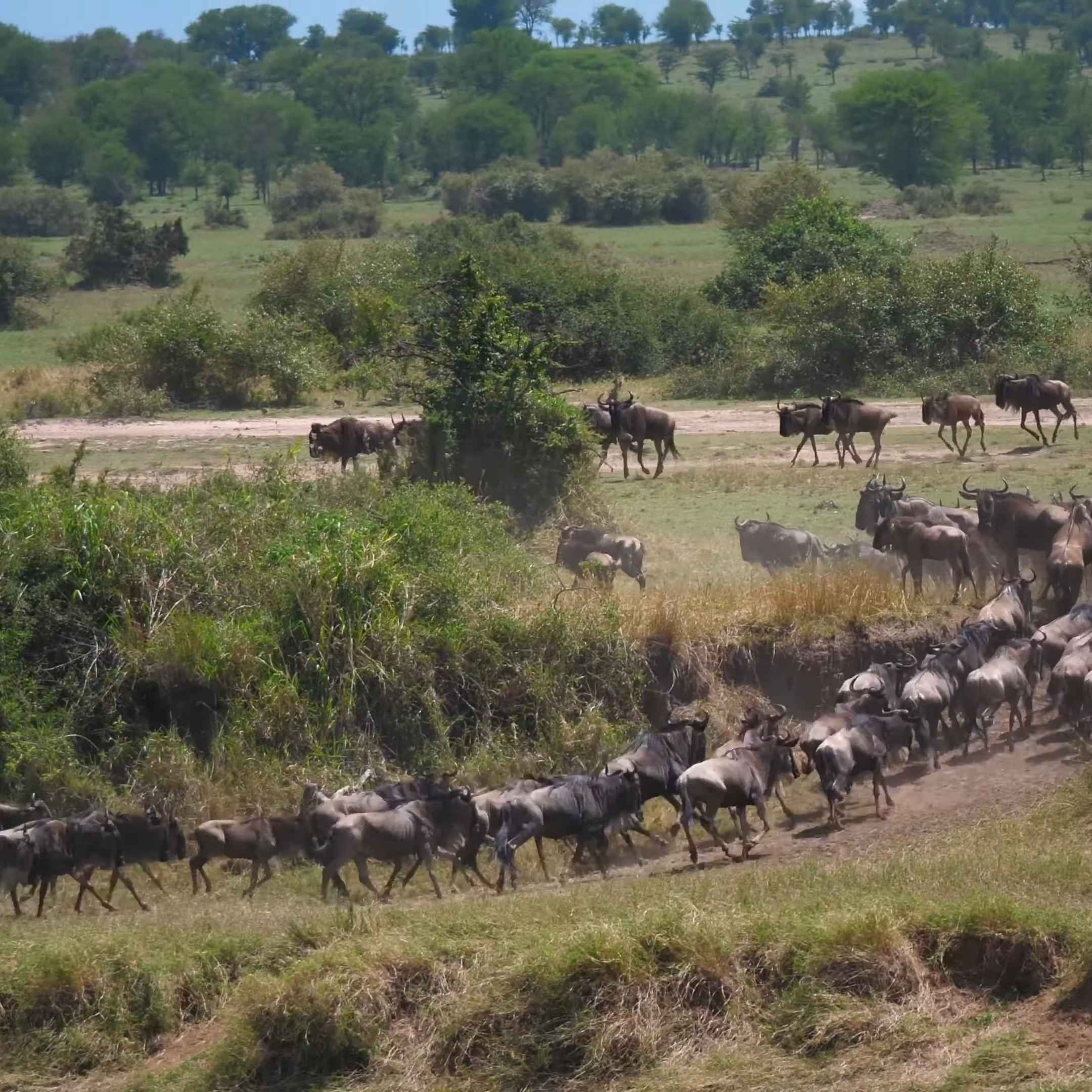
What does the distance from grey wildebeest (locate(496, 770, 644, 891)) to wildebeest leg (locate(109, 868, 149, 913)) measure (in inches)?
104

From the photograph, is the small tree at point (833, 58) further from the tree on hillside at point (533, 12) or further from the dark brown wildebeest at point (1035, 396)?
the dark brown wildebeest at point (1035, 396)

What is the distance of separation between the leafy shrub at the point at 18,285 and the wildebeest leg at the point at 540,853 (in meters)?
35.5

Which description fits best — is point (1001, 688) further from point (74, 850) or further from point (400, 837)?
point (74, 850)

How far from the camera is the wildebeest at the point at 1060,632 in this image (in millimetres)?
15414

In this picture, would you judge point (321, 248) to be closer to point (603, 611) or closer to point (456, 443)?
point (456, 443)

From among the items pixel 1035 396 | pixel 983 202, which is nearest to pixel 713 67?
pixel 983 202

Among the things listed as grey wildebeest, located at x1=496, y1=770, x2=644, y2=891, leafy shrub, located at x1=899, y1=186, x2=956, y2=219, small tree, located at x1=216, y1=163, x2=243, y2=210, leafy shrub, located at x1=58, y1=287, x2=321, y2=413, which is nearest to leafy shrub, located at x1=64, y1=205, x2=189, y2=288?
leafy shrub, located at x1=58, y1=287, x2=321, y2=413

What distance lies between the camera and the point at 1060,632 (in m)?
15.6

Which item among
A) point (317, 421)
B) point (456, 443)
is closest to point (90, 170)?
point (317, 421)

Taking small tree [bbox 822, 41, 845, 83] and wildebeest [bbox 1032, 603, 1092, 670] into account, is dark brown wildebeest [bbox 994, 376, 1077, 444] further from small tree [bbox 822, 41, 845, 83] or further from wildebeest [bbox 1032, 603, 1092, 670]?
small tree [bbox 822, 41, 845, 83]

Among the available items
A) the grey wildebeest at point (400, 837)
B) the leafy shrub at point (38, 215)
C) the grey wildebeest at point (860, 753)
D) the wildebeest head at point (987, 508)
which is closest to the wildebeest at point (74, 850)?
the grey wildebeest at point (400, 837)

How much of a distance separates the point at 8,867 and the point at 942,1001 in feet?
22.0

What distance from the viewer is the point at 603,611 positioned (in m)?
16.1

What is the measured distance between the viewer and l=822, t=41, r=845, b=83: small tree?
126 metres
